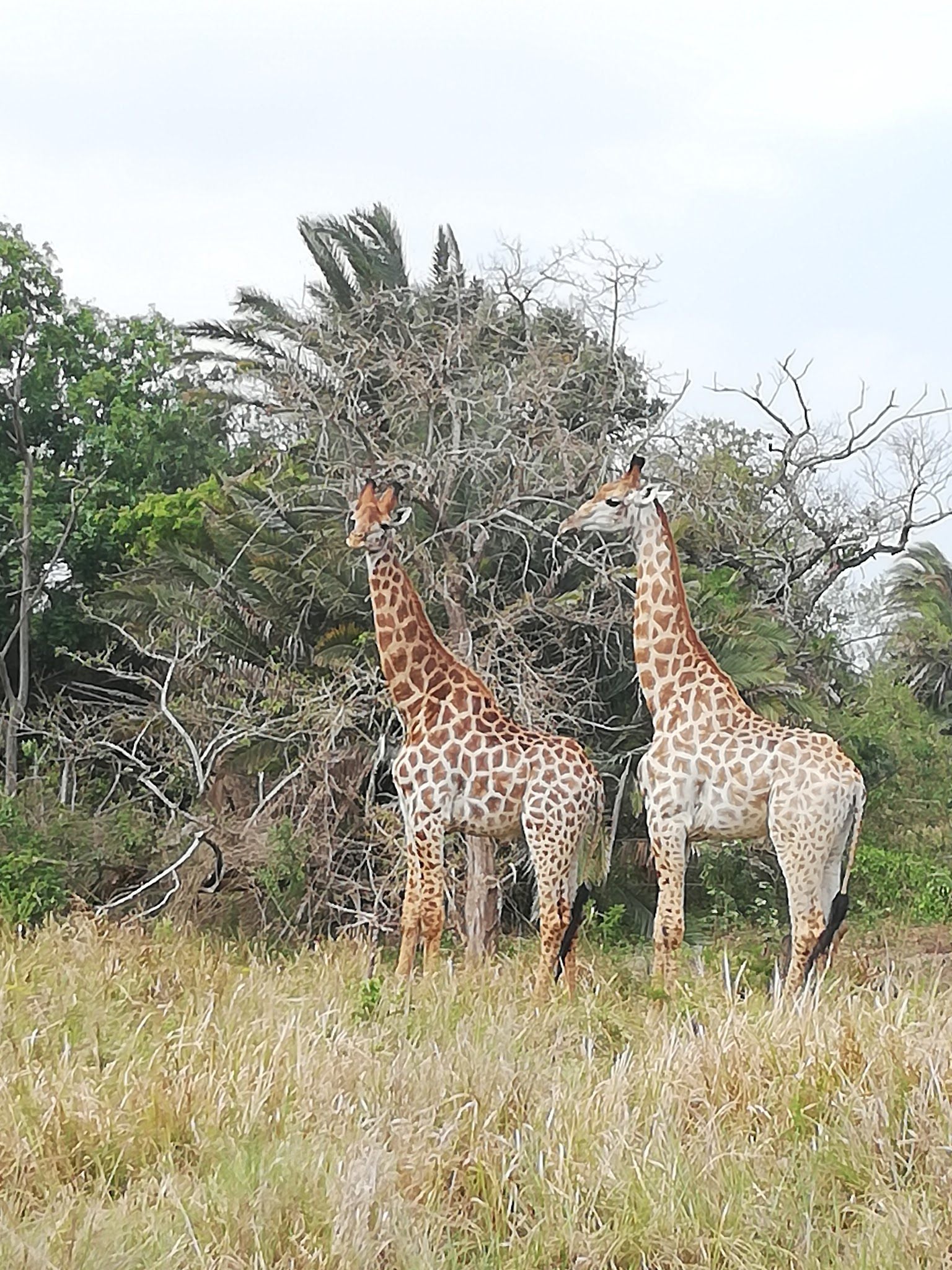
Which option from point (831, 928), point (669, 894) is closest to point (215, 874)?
point (669, 894)

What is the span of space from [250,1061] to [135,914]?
439cm

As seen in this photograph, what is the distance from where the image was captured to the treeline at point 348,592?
9.22 meters

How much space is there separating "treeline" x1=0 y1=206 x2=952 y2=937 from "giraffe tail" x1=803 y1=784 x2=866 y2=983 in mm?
2621

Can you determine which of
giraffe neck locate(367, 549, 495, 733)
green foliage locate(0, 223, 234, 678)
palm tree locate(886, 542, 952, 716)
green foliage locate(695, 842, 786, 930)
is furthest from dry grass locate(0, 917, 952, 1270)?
palm tree locate(886, 542, 952, 716)

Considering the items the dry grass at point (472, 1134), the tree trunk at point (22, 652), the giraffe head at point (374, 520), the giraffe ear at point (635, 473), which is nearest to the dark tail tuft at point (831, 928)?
the dry grass at point (472, 1134)

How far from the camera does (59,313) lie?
14625 mm

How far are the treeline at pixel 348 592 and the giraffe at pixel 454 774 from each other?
1.57 metres

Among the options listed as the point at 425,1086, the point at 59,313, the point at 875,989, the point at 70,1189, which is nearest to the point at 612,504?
the point at 875,989

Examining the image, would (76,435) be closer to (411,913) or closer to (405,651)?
(405,651)

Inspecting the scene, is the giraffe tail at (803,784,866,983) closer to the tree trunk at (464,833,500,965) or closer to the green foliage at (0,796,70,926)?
the tree trunk at (464,833,500,965)

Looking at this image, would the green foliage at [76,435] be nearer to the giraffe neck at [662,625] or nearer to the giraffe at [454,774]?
the giraffe at [454,774]

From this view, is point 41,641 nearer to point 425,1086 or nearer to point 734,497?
point 734,497

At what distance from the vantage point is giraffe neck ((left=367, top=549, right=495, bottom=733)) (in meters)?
7.22

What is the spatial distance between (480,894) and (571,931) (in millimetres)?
1716
